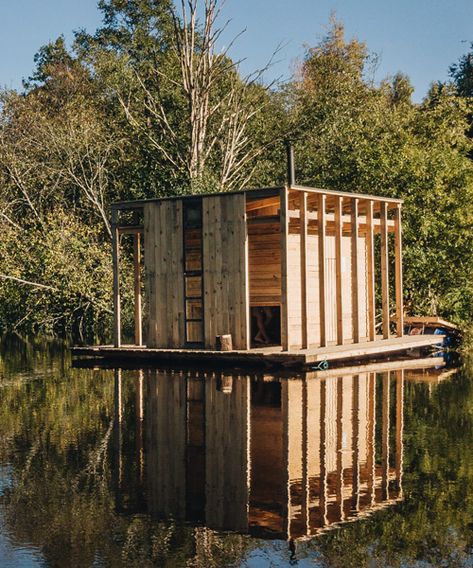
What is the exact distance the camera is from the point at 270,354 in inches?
736

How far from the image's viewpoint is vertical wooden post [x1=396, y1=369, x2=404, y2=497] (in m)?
8.98

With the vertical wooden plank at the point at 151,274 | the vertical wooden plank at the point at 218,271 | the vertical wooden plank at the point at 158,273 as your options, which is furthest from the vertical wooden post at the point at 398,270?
the vertical wooden plank at the point at 151,274

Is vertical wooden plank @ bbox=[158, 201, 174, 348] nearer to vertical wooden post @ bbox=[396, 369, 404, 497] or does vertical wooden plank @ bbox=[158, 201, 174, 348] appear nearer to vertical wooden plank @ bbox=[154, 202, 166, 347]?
vertical wooden plank @ bbox=[154, 202, 166, 347]

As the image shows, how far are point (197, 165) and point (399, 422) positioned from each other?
20865mm

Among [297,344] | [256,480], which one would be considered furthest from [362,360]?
[256,480]

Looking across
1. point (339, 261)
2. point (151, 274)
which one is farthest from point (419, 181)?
point (151, 274)

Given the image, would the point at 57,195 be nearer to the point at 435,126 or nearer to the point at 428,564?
the point at 435,126

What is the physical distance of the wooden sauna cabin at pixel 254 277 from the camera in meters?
19.9

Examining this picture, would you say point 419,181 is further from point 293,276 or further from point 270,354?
point 270,354

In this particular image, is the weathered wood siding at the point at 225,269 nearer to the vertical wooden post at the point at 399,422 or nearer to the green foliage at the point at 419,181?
the vertical wooden post at the point at 399,422

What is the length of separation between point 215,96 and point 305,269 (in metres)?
16.4

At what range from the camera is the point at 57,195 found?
33.8 meters

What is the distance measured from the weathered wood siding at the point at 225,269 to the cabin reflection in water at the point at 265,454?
4.28 m

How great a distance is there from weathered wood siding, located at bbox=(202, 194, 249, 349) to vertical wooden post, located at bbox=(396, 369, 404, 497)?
11.9 ft
